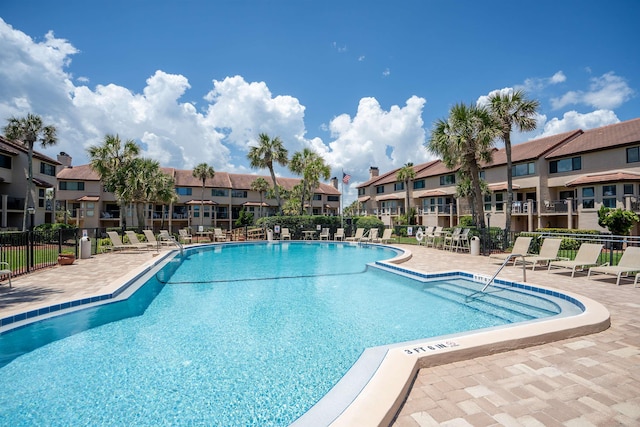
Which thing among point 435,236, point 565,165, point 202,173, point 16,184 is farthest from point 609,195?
point 16,184

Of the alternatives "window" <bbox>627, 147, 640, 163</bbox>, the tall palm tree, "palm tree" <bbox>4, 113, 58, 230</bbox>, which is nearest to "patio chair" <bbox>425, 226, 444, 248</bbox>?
"window" <bbox>627, 147, 640, 163</bbox>

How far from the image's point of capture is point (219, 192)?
46469 mm

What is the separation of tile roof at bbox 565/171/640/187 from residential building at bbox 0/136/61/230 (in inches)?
1631

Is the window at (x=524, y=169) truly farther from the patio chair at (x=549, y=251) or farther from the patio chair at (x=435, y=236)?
the patio chair at (x=549, y=251)

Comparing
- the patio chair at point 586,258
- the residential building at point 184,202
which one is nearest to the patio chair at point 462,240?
the patio chair at point 586,258

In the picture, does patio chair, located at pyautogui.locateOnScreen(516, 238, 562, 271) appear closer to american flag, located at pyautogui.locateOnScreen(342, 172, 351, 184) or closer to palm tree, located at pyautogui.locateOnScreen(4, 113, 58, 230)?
american flag, located at pyautogui.locateOnScreen(342, 172, 351, 184)

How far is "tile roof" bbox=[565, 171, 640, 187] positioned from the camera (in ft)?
69.0

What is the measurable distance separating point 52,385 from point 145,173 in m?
27.6

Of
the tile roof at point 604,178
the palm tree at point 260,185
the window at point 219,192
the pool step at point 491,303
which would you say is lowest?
the pool step at point 491,303

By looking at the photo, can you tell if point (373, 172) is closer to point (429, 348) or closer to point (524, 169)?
point (524, 169)

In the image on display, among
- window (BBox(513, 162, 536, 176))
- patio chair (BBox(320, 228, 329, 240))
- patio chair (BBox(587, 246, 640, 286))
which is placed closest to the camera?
patio chair (BBox(587, 246, 640, 286))

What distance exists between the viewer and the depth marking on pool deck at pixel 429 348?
154 inches

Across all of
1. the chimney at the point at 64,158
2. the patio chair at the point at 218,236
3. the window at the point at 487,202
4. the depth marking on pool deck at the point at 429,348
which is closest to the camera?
the depth marking on pool deck at the point at 429,348

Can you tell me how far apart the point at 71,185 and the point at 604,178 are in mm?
52051
